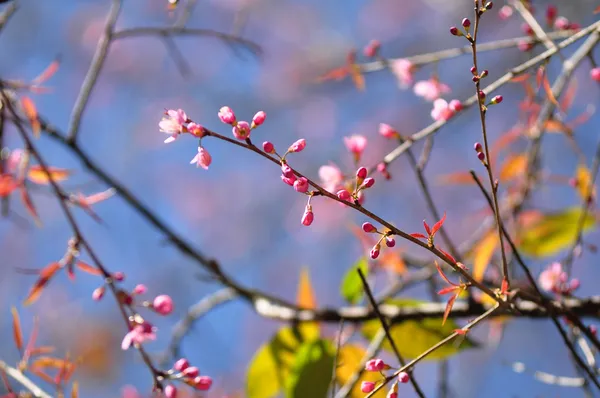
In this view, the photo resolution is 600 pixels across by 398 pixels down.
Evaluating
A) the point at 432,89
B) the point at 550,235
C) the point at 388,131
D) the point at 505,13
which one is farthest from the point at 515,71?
the point at 550,235

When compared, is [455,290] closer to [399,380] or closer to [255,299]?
[399,380]

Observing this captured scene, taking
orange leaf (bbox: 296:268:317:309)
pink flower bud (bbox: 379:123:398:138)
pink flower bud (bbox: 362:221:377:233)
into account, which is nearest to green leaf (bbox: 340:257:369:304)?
orange leaf (bbox: 296:268:317:309)

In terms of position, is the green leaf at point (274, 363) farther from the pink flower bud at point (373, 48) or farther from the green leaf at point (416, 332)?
the pink flower bud at point (373, 48)

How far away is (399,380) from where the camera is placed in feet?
1.74

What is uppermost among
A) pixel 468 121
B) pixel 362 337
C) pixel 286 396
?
pixel 468 121

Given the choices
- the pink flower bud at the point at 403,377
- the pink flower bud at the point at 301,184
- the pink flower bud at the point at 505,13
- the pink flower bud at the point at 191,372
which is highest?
the pink flower bud at the point at 505,13

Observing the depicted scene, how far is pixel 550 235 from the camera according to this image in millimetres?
1125

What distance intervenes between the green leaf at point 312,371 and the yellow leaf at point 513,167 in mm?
418

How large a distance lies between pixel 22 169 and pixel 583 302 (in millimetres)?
760

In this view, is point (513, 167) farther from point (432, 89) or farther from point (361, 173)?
point (361, 173)

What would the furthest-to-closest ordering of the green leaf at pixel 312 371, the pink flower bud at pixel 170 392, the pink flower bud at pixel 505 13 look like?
the pink flower bud at pixel 505 13 < the green leaf at pixel 312 371 < the pink flower bud at pixel 170 392

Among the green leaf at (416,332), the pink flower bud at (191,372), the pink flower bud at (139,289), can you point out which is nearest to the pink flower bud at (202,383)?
the pink flower bud at (191,372)

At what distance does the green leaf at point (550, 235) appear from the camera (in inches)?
44.0

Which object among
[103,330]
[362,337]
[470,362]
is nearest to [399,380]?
[362,337]
